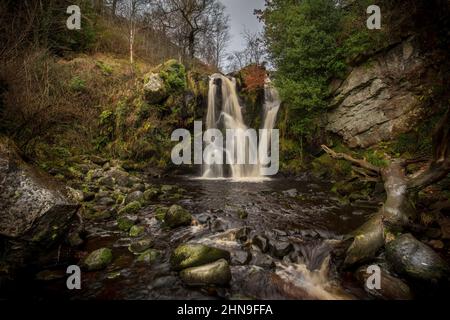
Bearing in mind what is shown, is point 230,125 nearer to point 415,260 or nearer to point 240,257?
point 240,257

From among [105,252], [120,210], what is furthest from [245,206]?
[105,252]

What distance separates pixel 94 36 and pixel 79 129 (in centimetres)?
961

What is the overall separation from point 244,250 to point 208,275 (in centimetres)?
116

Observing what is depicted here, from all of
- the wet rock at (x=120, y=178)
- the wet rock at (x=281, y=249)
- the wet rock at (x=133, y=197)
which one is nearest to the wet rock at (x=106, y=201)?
the wet rock at (x=133, y=197)

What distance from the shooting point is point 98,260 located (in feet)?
12.1

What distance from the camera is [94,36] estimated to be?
16562 millimetres

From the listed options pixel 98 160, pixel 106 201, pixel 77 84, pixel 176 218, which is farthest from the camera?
pixel 77 84

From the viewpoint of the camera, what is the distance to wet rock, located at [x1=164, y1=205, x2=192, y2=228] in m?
5.35

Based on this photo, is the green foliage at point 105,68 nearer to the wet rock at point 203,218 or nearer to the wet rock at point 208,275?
the wet rock at point 203,218

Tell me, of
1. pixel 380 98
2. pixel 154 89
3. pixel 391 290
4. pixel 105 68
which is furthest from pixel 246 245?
pixel 105 68

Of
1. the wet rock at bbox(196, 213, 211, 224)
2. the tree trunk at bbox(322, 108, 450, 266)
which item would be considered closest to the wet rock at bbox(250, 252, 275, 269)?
the tree trunk at bbox(322, 108, 450, 266)

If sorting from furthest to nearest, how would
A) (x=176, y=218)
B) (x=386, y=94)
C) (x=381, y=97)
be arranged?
(x=381, y=97) → (x=386, y=94) → (x=176, y=218)

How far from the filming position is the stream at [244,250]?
3.23m

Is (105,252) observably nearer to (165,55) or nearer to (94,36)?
(94,36)
